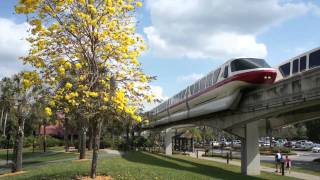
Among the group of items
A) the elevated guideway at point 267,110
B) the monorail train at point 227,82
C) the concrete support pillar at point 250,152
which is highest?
the monorail train at point 227,82

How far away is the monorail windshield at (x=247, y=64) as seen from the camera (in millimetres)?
26812

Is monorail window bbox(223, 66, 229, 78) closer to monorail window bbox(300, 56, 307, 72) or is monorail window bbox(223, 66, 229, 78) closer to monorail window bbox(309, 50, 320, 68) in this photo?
monorail window bbox(300, 56, 307, 72)

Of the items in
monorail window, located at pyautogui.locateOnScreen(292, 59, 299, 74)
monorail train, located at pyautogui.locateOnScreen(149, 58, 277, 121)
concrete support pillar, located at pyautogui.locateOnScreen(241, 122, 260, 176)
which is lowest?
concrete support pillar, located at pyautogui.locateOnScreen(241, 122, 260, 176)

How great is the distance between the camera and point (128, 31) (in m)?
16.0

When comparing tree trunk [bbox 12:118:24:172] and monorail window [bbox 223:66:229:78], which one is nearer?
tree trunk [bbox 12:118:24:172]

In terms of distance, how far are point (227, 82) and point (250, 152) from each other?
224 inches

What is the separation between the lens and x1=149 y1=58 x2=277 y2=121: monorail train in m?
26.6

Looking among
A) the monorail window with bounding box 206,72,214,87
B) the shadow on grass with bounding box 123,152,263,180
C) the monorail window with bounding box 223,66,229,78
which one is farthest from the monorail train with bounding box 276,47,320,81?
the shadow on grass with bounding box 123,152,263,180

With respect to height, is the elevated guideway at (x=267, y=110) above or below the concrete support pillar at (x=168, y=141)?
above

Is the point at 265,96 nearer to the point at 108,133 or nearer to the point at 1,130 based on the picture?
the point at 108,133

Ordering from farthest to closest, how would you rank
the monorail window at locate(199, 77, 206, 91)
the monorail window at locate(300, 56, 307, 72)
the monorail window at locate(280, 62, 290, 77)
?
1. the monorail window at locate(199, 77, 206, 91)
2. the monorail window at locate(280, 62, 290, 77)
3. the monorail window at locate(300, 56, 307, 72)

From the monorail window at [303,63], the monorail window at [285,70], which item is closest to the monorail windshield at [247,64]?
the monorail window at [285,70]

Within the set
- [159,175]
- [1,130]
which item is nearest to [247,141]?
[159,175]

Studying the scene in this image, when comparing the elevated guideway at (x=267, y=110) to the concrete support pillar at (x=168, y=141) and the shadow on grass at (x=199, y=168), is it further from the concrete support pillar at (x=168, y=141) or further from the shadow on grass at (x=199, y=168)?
the concrete support pillar at (x=168, y=141)
